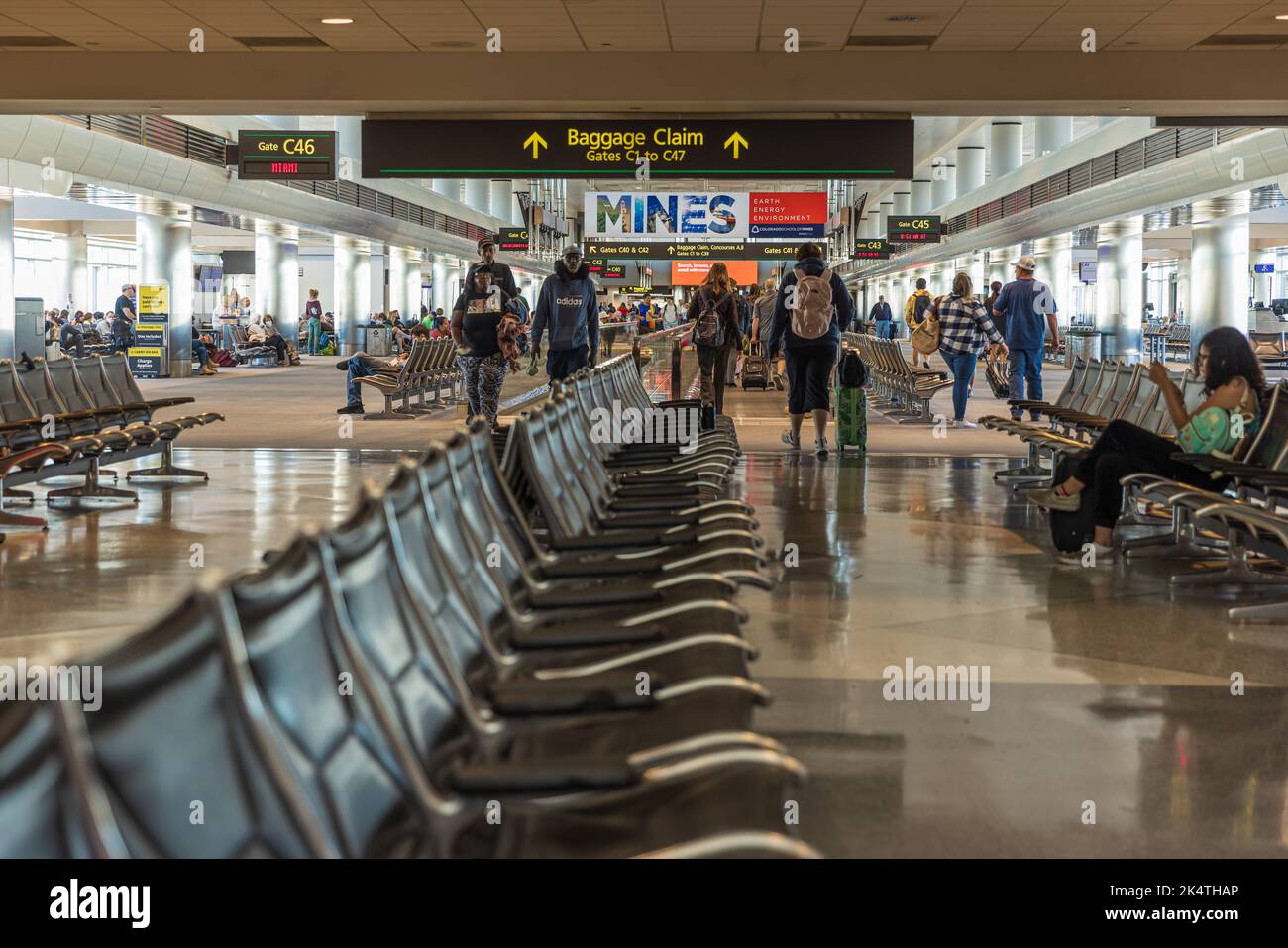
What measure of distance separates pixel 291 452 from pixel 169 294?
53.2 ft

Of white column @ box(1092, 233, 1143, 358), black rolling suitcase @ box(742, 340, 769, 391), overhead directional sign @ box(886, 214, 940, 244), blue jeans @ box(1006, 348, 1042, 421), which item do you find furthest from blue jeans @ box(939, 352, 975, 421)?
overhead directional sign @ box(886, 214, 940, 244)

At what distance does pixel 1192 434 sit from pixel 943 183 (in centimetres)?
4290

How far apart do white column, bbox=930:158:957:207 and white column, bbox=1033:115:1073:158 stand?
40.9 ft

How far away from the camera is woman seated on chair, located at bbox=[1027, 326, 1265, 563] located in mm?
7461

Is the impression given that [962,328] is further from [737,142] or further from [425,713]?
[425,713]

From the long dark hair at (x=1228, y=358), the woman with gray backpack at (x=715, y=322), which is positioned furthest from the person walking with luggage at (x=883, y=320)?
the long dark hair at (x=1228, y=358)

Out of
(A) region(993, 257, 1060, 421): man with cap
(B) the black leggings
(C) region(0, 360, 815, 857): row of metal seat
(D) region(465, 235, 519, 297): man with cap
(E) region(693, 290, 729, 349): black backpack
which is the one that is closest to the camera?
(C) region(0, 360, 815, 857): row of metal seat

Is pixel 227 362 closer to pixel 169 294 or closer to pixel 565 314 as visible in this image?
pixel 169 294

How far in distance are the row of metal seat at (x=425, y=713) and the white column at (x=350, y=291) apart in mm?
36701

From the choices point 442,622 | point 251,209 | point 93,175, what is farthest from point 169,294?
point 442,622

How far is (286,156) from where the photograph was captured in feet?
56.7

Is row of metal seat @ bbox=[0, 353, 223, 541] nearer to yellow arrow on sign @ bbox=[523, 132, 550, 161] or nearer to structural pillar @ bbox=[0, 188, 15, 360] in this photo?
yellow arrow on sign @ bbox=[523, 132, 550, 161]

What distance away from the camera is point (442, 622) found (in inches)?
128
